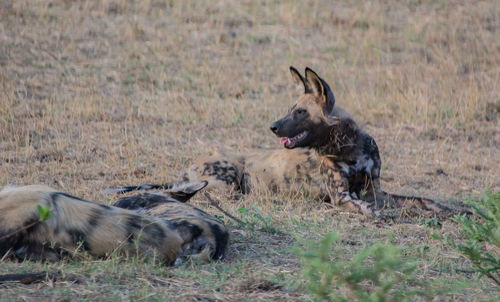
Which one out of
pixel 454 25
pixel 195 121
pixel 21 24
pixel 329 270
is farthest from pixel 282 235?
pixel 454 25

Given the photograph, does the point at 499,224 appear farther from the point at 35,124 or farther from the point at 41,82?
the point at 41,82

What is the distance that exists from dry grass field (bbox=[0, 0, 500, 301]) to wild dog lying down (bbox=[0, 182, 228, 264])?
0.29 ft

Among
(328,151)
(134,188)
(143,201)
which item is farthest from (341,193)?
→ (143,201)

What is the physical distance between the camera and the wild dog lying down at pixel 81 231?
3.72 meters

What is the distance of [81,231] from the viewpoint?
3.74 meters

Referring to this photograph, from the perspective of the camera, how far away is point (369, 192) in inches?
251

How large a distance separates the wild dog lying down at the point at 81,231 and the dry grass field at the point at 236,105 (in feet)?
0.29

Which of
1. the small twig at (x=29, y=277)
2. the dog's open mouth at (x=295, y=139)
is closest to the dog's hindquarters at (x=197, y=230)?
the small twig at (x=29, y=277)

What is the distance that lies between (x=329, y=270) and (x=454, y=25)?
1075 cm

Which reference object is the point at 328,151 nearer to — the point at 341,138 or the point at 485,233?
the point at 341,138

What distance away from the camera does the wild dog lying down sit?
3.72 m

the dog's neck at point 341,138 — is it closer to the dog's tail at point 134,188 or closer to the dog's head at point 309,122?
the dog's head at point 309,122

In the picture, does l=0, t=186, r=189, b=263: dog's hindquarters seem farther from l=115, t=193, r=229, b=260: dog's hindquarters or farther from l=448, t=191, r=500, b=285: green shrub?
l=448, t=191, r=500, b=285: green shrub

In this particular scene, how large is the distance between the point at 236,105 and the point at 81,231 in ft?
19.2
